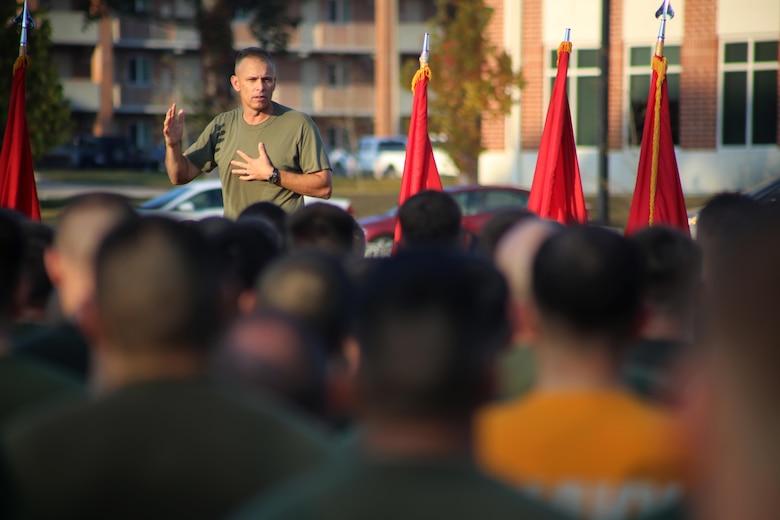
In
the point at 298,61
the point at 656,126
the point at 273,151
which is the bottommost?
the point at 273,151

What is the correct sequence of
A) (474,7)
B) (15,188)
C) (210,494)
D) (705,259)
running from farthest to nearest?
(474,7) < (15,188) < (705,259) < (210,494)

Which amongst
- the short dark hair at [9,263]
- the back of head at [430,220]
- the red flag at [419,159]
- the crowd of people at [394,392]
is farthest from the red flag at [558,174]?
the short dark hair at [9,263]

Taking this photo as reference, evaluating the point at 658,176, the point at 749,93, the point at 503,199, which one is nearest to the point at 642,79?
the point at 749,93

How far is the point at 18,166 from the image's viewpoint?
29.1ft

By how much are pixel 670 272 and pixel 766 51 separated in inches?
896

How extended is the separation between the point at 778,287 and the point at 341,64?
182 feet

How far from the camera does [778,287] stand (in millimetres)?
1509

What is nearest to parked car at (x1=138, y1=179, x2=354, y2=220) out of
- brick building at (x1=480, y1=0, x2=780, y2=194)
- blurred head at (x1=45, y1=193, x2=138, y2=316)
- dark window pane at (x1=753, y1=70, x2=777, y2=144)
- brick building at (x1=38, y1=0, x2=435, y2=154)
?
brick building at (x1=480, y1=0, x2=780, y2=194)

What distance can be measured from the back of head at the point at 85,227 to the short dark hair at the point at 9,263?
377mm

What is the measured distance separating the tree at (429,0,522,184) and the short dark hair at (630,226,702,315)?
19.4 metres

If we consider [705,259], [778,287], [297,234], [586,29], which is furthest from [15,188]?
[586,29]

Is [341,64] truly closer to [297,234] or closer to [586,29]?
[586,29]

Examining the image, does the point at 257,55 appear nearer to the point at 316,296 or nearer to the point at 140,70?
the point at 316,296

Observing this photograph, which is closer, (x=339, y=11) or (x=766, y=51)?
(x=766, y=51)
